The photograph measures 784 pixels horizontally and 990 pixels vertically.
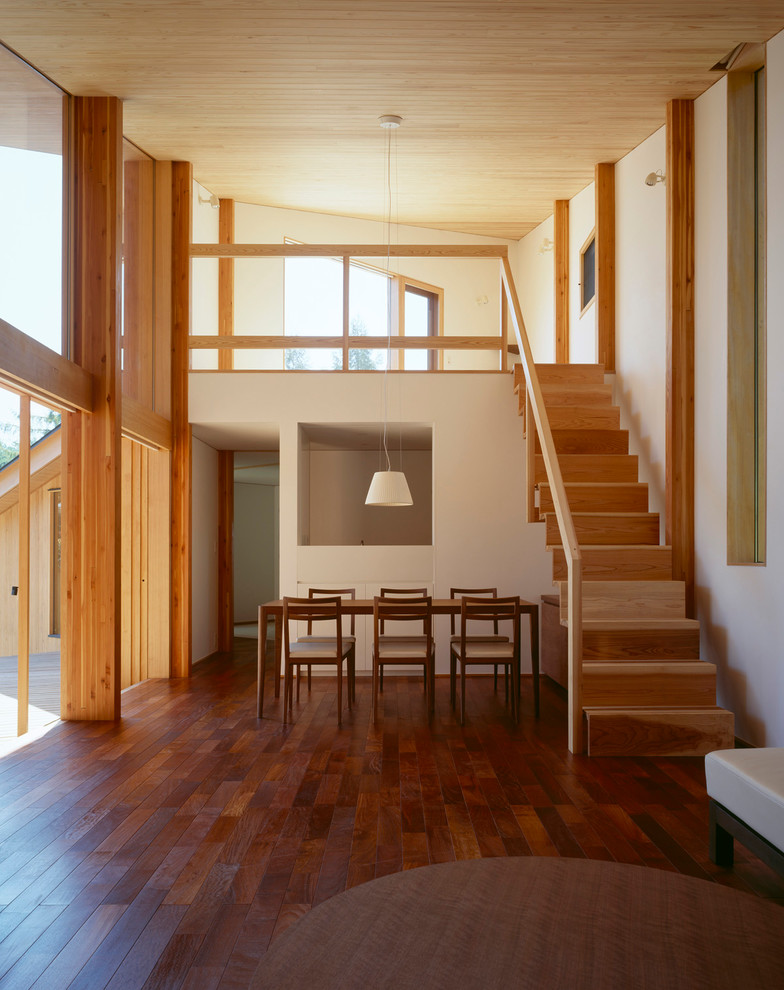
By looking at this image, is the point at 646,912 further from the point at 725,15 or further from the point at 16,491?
the point at 725,15

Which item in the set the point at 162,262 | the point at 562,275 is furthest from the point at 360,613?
the point at 562,275

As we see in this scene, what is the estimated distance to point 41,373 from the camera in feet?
15.4

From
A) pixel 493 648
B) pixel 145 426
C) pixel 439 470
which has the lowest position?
pixel 493 648

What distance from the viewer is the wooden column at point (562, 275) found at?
837 cm

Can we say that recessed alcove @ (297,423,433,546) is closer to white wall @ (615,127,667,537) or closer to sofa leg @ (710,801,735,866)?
white wall @ (615,127,667,537)

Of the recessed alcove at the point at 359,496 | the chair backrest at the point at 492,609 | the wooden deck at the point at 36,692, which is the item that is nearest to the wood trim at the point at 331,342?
the recessed alcove at the point at 359,496

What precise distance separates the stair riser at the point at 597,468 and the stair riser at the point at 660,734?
2281 mm

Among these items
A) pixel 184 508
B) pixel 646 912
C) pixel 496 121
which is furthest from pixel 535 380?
pixel 646 912

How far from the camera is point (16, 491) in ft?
16.4

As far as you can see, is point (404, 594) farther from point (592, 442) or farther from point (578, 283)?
point (578, 283)

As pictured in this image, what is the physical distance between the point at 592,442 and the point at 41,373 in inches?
164

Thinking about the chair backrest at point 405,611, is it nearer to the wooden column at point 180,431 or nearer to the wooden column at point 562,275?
the wooden column at point 180,431

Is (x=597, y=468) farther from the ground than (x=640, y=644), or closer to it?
farther from the ground

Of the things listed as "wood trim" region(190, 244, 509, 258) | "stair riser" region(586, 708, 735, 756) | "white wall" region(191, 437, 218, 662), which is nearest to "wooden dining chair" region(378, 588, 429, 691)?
"stair riser" region(586, 708, 735, 756)
